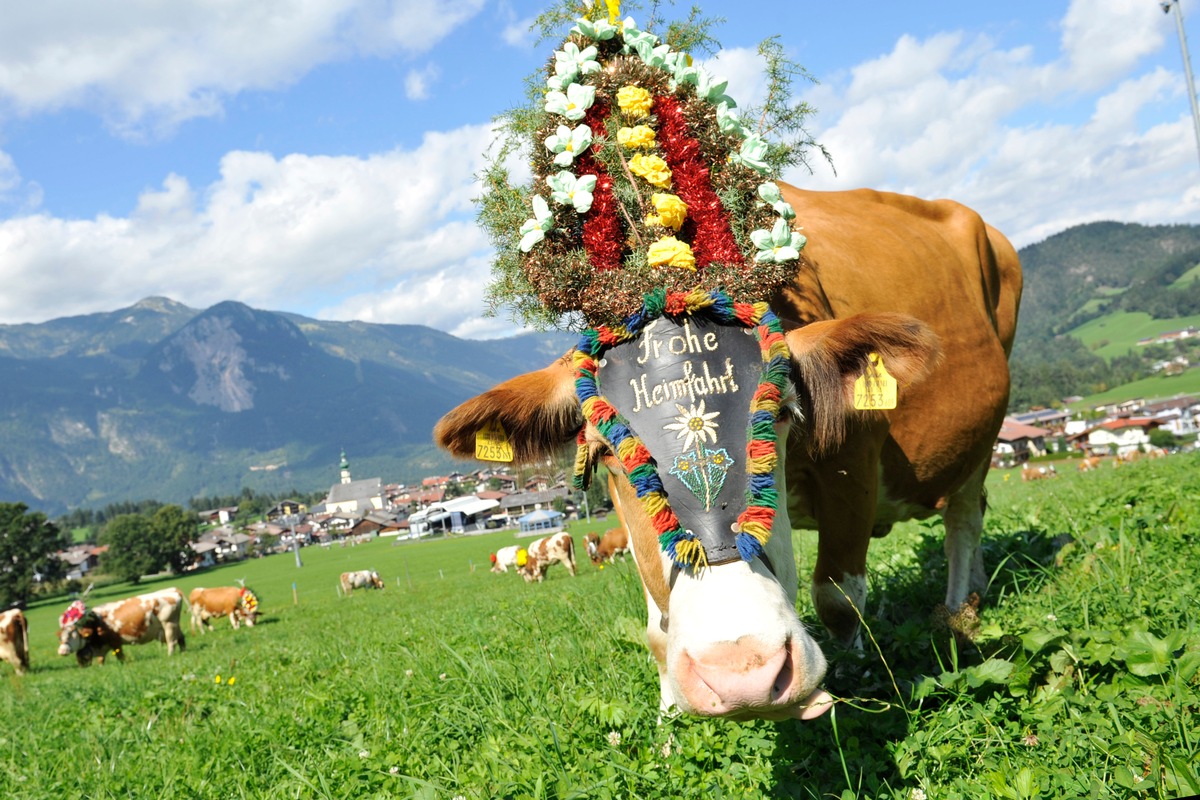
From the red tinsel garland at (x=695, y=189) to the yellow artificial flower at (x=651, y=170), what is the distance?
0.27 ft

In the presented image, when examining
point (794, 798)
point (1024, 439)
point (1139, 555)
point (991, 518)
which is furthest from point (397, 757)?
point (1024, 439)

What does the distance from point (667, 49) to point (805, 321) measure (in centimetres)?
158

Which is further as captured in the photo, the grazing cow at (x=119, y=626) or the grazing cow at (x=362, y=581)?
the grazing cow at (x=362, y=581)

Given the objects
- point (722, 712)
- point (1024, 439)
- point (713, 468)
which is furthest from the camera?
point (1024, 439)

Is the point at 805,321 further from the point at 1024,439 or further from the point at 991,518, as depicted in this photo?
the point at 1024,439

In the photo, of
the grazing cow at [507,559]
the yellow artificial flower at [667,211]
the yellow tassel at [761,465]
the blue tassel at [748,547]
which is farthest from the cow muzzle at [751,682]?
the grazing cow at [507,559]

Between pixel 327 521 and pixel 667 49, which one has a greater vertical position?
pixel 667 49

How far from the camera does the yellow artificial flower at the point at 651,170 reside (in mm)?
3908

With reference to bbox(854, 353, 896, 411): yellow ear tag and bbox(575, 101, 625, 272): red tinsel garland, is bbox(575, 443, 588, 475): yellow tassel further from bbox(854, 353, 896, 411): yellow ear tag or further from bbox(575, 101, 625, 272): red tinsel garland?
bbox(854, 353, 896, 411): yellow ear tag

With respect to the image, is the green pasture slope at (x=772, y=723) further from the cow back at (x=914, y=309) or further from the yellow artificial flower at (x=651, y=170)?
the yellow artificial flower at (x=651, y=170)

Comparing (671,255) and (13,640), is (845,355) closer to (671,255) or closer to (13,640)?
(671,255)

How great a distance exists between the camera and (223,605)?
3384 centimetres

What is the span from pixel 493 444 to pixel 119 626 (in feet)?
83.3

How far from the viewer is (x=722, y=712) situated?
2.51 m
